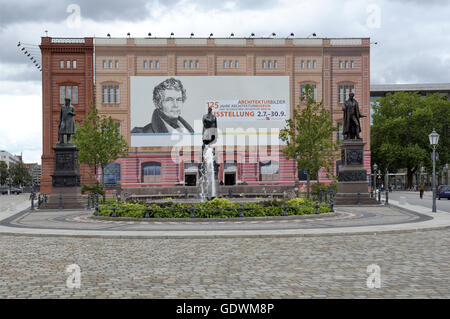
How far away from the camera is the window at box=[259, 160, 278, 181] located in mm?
65875

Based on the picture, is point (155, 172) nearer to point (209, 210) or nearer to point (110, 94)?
point (110, 94)

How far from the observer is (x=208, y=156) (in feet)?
87.0

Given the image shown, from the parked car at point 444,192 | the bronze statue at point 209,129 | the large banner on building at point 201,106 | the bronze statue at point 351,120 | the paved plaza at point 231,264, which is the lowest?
the parked car at point 444,192

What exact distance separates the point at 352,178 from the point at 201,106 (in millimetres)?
34742

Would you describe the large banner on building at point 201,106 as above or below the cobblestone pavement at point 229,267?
above

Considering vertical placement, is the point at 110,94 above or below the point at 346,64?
below

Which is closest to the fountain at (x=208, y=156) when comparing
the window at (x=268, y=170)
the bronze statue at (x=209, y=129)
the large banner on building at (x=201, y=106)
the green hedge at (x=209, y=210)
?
the bronze statue at (x=209, y=129)

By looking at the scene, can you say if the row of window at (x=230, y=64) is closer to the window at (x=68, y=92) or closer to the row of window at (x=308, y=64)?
the row of window at (x=308, y=64)

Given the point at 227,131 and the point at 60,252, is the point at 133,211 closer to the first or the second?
the point at 60,252

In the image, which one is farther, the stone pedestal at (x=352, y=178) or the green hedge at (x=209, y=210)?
the stone pedestal at (x=352, y=178)

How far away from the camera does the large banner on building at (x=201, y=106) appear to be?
6431cm

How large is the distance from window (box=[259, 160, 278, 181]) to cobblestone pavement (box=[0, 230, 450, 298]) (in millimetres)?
50082

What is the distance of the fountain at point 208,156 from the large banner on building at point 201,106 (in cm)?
3690

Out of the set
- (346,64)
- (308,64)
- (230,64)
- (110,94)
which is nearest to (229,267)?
(230,64)
